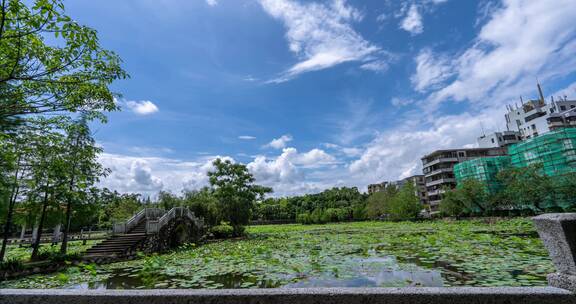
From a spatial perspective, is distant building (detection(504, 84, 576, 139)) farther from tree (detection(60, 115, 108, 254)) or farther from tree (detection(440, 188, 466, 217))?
tree (detection(60, 115, 108, 254))

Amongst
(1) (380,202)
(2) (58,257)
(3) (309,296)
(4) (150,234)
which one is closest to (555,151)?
(1) (380,202)

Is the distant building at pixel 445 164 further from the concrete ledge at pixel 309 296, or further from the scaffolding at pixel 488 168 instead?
the concrete ledge at pixel 309 296

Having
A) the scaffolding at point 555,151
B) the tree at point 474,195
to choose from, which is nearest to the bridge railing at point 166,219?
the tree at point 474,195

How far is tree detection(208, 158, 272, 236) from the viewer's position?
20922 millimetres

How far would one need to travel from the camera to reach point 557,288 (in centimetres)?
184

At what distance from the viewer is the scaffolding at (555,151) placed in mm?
29250

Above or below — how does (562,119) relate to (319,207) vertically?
above

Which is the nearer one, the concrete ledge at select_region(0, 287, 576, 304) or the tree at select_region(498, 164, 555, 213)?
the concrete ledge at select_region(0, 287, 576, 304)

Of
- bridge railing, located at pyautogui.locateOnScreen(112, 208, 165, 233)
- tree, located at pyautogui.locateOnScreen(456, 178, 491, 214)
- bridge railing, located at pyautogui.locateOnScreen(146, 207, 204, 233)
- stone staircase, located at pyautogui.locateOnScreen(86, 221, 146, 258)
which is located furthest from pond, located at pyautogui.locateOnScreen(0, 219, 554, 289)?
tree, located at pyautogui.locateOnScreen(456, 178, 491, 214)

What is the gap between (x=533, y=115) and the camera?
47438mm

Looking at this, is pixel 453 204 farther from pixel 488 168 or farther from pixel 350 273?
pixel 350 273

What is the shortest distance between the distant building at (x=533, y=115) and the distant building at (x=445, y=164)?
16.9ft

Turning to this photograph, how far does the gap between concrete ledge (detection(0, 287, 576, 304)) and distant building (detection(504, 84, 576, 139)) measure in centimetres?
5620

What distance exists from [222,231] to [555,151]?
3756 cm
